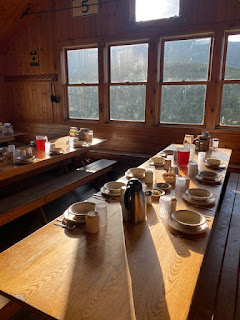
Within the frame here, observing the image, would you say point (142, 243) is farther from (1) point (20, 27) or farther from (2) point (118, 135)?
(1) point (20, 27)

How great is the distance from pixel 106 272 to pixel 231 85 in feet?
12.4

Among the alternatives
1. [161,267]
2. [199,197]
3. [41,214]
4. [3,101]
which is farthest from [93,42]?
[161,267]

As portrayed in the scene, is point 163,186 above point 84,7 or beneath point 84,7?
beneath

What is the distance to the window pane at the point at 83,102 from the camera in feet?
16.4

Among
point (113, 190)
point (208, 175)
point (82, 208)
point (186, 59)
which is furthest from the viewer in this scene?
point (186, 59)

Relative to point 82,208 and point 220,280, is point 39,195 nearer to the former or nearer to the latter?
point 82,208

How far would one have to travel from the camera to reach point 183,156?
2523 mm

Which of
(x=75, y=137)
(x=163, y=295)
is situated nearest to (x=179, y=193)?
(x=163, y=295)

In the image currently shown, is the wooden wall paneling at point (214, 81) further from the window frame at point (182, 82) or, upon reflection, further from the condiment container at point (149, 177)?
the condiment container at point (149, 177)

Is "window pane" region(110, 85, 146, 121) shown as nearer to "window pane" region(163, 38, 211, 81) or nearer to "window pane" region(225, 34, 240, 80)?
"window pane" region(163, 38, 211, 81)

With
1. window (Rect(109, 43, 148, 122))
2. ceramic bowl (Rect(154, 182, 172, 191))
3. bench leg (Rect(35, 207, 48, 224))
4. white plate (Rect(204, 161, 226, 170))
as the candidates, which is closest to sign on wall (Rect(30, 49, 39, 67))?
window (Rect(109, 43, 148, 122))

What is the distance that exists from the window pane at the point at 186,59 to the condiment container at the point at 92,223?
3.52m

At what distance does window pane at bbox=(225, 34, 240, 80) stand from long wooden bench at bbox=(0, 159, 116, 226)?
2.51 meters

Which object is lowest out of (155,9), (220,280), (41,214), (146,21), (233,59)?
(41,214)
